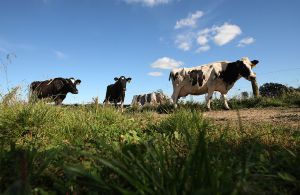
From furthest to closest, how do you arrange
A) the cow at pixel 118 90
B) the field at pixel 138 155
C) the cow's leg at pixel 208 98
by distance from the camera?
the cow at pixel 118 90 → the cow's leg at pixel 208 98 → the field at pixel 138 155

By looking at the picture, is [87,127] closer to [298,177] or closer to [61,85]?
[298,177]

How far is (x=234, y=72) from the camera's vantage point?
13828 millimetres

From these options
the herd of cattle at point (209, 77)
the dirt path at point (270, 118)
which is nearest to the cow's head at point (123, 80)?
the herd of cattle at point (209, 77)

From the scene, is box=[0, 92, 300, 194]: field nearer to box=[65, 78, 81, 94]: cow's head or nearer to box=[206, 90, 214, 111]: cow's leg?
box=[206, 90, 214, 111]: cow's leg

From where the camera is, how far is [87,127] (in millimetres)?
4988

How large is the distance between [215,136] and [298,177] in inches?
85.9

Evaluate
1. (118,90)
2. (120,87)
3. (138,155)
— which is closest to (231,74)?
(120,87)

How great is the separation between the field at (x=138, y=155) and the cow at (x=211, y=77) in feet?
24.2

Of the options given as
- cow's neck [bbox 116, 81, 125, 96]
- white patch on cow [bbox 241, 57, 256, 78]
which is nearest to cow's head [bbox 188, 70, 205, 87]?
white patch on cow [bbox 241, 57, 256, 78]

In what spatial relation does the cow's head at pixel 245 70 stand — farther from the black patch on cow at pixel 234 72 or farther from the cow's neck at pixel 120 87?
the cow's neck at pixel 120 87

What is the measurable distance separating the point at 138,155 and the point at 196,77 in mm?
12484

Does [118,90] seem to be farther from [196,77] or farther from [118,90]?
[196,77]

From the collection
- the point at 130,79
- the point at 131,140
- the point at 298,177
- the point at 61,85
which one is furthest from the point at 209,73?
the point at 298,177

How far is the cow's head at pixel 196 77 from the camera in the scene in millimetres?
14219
